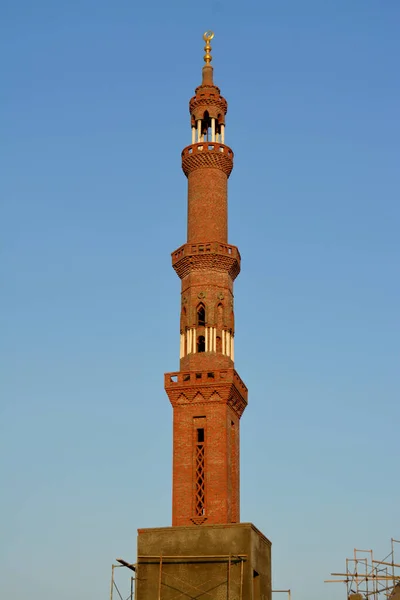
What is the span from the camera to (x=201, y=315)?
5434 cm

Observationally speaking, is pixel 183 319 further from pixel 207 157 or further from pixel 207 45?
pixel 207 45

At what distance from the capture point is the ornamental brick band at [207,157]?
57.8 meters

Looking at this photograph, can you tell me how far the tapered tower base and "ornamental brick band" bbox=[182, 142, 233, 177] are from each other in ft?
73.7

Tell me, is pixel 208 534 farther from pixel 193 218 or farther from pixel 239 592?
pixel 193 218

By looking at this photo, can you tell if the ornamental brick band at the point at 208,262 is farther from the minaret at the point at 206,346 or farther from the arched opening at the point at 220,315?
the arched opening at the point at 220,315

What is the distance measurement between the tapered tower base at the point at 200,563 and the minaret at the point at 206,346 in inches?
135

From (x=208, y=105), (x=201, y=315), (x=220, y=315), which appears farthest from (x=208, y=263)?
(x=208, y=105)

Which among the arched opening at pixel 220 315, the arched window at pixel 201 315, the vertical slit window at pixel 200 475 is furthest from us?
the arched window at pixel 201 315

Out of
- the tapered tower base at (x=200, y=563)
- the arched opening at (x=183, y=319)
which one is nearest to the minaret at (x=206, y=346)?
the arched opening at (x=183, y=319)

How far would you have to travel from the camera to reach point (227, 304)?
54.5 meters

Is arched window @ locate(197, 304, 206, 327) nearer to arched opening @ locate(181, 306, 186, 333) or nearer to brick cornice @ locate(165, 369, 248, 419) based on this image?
arched opening @ locate(181, 306, 186, 333)

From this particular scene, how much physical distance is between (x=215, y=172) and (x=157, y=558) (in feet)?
77.4

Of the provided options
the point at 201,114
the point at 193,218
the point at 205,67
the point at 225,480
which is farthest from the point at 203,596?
the point at 205,67

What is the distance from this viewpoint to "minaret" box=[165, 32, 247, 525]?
164 feet
